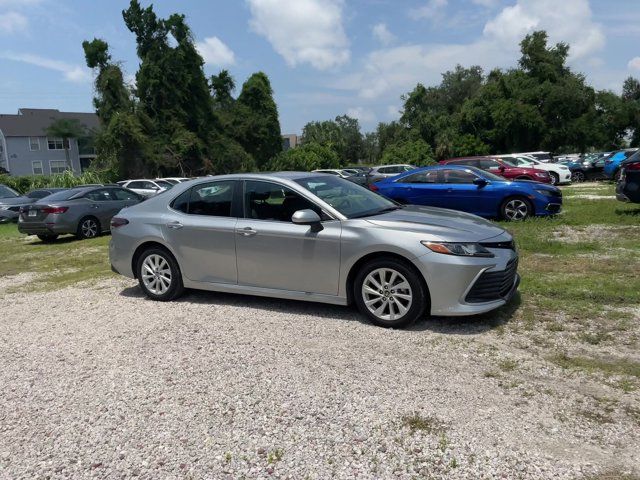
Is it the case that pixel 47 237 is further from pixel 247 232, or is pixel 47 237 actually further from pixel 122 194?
pixel 247 232

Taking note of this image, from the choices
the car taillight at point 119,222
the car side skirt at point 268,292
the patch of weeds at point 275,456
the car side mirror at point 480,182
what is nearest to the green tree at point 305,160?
the car side mirror at point 480,182

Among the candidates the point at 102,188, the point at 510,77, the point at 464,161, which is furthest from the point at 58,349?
the point at 510,77

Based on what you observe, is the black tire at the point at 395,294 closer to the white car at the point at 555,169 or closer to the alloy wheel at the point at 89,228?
the alloy wheel at the point at 89,228

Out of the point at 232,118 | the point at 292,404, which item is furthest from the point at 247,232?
the point at 232,118

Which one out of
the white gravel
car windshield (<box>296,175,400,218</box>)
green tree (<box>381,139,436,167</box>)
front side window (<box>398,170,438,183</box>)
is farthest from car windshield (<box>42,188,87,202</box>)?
green tree (<box>381,139,436,167</box>)

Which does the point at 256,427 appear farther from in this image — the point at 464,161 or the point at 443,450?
the point at 464,161

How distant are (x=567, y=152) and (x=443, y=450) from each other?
5784cm

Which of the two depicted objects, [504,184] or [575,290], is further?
[504,184]

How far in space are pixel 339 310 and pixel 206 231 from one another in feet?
5.90

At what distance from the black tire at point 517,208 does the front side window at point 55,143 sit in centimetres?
7548

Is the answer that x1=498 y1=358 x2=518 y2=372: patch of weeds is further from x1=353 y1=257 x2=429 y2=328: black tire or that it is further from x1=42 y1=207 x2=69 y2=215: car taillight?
x1=42 y1=207 x2=69 y2=215: car taillight

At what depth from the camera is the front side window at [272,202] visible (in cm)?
588

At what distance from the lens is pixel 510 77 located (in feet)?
162

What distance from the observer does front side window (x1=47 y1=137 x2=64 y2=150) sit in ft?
244
